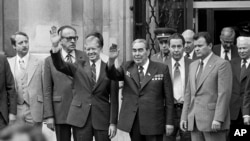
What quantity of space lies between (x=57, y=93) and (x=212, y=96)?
2059mm

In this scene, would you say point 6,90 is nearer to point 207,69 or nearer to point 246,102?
point 207,69

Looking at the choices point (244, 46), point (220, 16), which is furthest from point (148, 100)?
point (220, 16)

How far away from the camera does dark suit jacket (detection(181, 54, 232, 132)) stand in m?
6.93

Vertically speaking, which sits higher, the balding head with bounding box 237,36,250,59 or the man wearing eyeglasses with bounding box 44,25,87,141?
the balding head with bounding box 237,36,250,59

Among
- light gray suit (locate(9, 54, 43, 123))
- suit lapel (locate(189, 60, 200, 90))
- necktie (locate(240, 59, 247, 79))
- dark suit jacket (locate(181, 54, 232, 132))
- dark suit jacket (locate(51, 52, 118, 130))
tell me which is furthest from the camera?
necktie (locate(240, 59, 247, 79))

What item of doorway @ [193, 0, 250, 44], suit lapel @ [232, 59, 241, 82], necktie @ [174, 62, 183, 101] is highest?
doorway @ [193, 0, 250, 44]

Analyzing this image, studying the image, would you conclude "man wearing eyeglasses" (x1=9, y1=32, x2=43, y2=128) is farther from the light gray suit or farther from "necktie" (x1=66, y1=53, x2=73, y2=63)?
"necktie" (x1=66, y1=53, x2=73, y2=63)

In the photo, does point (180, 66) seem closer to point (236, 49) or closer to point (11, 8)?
point (236, 49)

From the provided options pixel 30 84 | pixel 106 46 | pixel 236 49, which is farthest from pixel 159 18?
pixel 30 84

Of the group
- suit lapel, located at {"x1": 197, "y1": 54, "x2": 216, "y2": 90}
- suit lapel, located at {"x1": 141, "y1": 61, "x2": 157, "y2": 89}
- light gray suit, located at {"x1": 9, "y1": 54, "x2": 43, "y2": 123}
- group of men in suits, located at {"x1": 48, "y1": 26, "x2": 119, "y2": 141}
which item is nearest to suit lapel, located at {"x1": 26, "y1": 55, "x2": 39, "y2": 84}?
light gray suit, located at {"x1": 9, "y1": 54, "x2": 43, "y2": 123}

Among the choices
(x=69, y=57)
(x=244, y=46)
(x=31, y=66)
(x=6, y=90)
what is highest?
(x=244, y=46)

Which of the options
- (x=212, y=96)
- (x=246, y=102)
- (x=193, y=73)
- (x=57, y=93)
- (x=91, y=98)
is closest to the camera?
(x=212, y=96)

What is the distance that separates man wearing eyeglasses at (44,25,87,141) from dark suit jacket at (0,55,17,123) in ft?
1.51

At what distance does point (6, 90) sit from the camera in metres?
7.52
